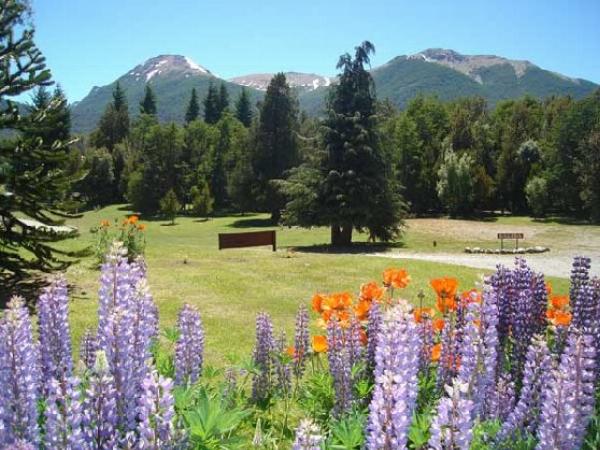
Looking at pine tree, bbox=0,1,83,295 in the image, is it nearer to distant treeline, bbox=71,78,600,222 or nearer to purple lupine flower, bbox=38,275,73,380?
purple lupine flower, bbox=38,275,73,380

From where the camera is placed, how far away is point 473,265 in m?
21.6

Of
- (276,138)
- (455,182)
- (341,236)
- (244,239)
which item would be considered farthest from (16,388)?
(455,182)

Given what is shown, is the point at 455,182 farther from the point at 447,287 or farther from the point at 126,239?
the point at 447,287

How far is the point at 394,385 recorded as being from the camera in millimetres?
1866

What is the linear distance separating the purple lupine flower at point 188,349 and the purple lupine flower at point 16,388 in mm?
1251

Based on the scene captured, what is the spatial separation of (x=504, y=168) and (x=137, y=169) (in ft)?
134

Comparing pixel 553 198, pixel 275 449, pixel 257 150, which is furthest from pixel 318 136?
pixel 553 198

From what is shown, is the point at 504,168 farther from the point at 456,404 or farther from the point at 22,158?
the point at 456,404

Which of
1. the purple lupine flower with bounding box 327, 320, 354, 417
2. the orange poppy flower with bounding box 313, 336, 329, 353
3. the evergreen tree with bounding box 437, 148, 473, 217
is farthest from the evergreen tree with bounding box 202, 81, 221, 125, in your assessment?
the purple lupine flower with bounding box 327, 320, 354, 417

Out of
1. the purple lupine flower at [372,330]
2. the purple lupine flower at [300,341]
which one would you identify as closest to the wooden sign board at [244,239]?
the purple lupine flower at [300,341]

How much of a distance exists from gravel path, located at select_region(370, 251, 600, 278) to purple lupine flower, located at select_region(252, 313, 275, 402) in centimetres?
1759

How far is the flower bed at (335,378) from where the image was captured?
1.86 m

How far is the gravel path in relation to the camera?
21.5 metres

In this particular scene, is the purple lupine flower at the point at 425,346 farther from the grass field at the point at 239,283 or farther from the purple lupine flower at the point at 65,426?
the grass field at the point at 239,283
